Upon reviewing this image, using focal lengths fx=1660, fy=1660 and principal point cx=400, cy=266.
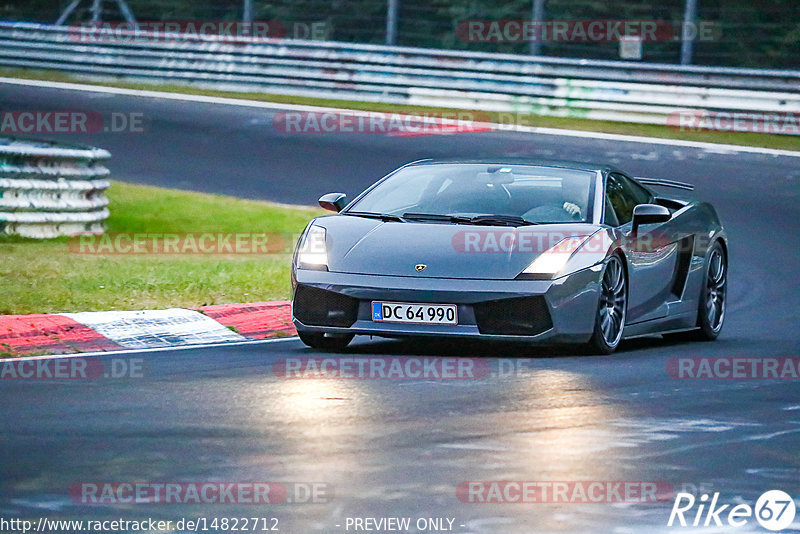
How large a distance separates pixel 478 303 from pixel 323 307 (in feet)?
2.97

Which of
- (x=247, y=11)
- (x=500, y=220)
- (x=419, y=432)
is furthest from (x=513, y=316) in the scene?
(x=247, y=11)

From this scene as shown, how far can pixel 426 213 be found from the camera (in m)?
9.91

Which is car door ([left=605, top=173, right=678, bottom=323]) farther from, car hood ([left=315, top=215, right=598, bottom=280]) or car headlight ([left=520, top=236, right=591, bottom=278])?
car headlight ([left=520, top=236, right=591, bottom=278])

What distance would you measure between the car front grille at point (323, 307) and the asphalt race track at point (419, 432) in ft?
0.80

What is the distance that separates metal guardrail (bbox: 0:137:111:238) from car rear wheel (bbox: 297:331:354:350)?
5.81 metres

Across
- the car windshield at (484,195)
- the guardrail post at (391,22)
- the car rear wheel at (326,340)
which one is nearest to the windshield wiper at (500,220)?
the car windshield at (484,195)

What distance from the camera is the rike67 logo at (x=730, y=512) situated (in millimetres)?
5395

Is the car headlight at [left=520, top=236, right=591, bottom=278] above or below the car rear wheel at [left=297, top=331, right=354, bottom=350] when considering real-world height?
above

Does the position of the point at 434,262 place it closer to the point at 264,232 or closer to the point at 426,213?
the point at 426,213

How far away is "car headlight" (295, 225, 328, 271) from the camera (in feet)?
30.9

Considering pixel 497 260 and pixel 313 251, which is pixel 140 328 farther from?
pixel 497 260

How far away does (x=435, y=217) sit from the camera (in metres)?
9.80
